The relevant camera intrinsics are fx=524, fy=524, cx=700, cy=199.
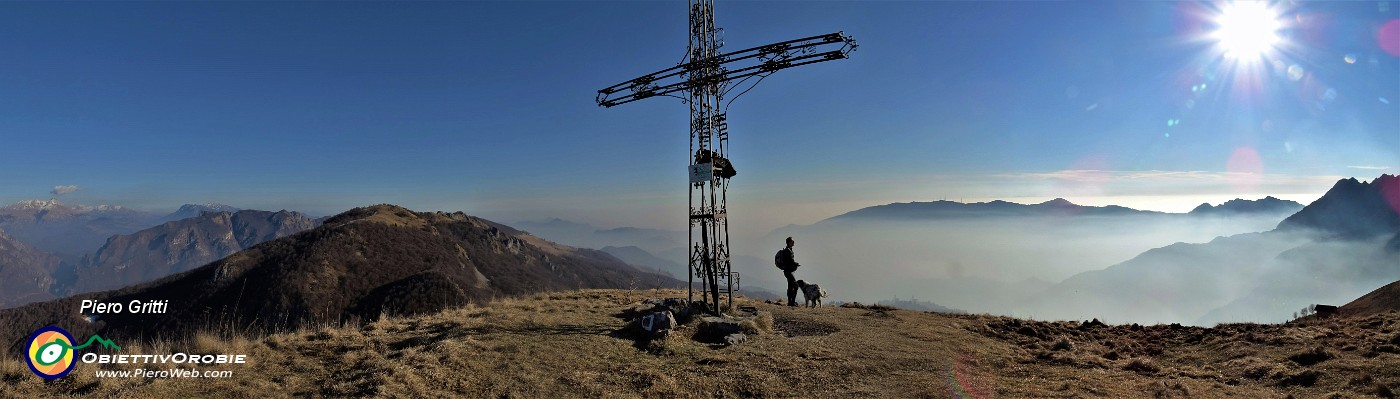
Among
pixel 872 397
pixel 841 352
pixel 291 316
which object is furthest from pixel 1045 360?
pixel 291 316

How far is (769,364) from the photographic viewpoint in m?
12.0

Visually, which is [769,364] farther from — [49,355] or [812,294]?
[49,355]

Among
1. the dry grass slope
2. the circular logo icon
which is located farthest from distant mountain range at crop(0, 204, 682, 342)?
the circular logo icon

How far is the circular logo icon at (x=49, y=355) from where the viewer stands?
30.7 ft

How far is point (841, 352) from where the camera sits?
13.5 meters

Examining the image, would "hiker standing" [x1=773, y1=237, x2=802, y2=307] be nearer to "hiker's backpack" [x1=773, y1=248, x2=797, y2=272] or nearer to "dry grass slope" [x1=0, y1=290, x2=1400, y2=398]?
"hiker's backpack" [x1=773, y1=248, x2=797, y2=272]

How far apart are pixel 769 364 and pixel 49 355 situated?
44.3 ft

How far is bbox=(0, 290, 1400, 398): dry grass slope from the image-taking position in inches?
386

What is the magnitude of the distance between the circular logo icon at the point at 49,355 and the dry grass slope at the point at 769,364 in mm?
235

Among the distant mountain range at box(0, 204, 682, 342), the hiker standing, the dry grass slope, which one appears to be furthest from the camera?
the distant mountain range at box(0, 204, 682, 342)

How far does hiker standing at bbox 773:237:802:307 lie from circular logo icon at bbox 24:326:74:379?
21099 mm

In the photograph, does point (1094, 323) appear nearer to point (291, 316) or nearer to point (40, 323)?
point (291, 316)

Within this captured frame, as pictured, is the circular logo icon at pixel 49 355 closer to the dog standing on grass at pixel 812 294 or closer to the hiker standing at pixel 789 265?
the hiker standing at pixel 789 265

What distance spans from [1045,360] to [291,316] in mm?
165322
